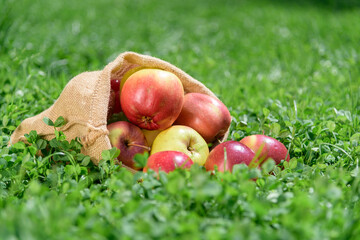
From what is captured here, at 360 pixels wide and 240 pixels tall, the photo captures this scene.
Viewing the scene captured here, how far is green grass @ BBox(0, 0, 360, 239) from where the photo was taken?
1632 millimetres

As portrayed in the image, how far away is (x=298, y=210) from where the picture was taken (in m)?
1.59

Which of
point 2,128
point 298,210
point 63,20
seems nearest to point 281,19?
point 63,20

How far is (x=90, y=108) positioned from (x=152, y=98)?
339 millimetres

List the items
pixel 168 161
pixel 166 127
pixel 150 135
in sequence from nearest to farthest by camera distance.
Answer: pixel 168 161 → pixel 166 127 → pixel 150 135

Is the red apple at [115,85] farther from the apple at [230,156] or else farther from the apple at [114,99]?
the apple at [230,156]

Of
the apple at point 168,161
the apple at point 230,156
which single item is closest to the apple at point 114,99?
the apple at point 168,161

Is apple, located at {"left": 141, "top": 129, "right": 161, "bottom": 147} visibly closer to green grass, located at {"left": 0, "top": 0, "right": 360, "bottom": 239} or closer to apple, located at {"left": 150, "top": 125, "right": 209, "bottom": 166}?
apple, located at {"left": 150, "top": 125, "right": 209, "bottom": 166}

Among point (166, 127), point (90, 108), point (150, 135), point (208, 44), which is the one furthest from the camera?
point (208, 44)

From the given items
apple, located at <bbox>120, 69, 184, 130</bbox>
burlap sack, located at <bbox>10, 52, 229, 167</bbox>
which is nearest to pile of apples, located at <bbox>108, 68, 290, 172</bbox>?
apple, located at <bbox>120, 69, 184, 130</bbox>

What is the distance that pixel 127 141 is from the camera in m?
2.60

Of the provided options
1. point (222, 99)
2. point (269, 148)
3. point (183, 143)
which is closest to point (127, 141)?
point (183, 143)

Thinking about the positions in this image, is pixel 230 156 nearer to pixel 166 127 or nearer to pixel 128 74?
pixel 166 127

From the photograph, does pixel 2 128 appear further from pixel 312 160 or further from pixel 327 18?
pixel 327 18

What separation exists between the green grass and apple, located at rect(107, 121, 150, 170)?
0.60 feet
